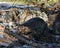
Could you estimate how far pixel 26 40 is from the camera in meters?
9.45

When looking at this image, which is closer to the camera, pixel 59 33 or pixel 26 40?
pixel 26 40

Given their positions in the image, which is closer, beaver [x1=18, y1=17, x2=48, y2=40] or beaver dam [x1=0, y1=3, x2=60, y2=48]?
beaver dam [x1=0, y1=3, x2=60, y2=48]

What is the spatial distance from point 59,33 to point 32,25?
1572 mm

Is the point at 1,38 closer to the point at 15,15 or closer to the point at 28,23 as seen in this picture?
the point at 28,23

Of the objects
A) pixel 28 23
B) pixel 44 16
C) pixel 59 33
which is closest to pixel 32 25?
pixel 28 23

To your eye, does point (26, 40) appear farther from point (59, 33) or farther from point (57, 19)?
point (57, 19)

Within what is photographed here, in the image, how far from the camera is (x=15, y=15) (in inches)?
581

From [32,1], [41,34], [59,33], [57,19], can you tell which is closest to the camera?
[41,34]

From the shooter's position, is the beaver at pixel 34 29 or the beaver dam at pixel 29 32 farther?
the beaver at pixel 34 29

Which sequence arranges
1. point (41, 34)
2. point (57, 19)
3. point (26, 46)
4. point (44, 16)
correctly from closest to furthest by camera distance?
point (26, 46)
point (41, 34)
point (57, 19)
point (44, 16)

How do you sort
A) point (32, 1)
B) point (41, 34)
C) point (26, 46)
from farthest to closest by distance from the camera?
1. point (32, 1)
2. point (41, 34)
3. point (26, 46)

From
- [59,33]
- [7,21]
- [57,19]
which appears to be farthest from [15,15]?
[59,33]

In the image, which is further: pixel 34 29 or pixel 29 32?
pixel 34 29

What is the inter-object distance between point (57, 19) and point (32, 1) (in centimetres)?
842
